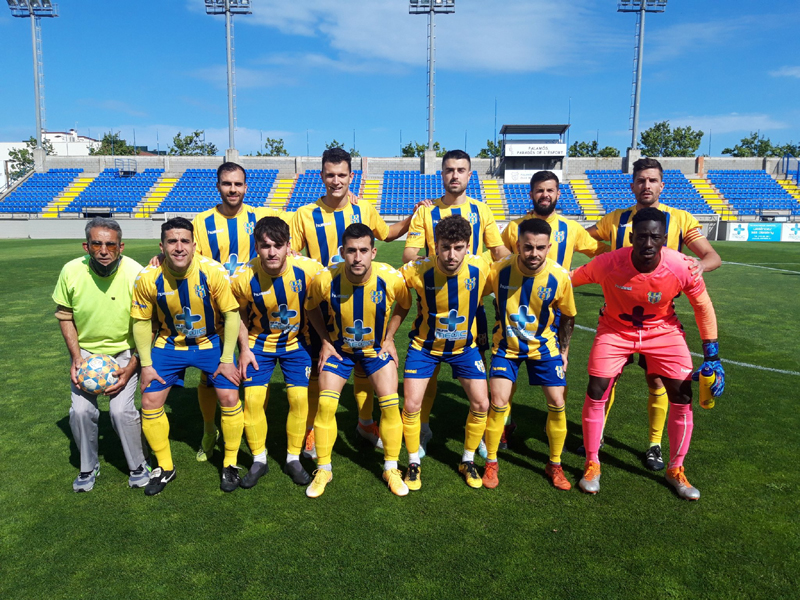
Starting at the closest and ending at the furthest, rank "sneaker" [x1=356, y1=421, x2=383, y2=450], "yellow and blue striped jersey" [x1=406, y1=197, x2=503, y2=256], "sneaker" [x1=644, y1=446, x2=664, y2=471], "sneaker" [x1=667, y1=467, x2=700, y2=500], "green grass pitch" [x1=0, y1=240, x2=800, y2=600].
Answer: "green grass pitch" [x1=0, y1=240, x2=800, y2=600]
"sneaker" [x1=667, y1=467, x2=700, y2=500]
"sneaker" [x1=644, y1=446, x2=664, y2=471]
"yellow and blue striped jersey" [x1=406, y1=197, x2=503, y2=256]
"sneaker" [x1=356, y1=421, x2=383, y2=450]

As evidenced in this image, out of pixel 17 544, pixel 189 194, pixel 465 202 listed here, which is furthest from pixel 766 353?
pixel 189 194

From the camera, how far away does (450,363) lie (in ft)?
12.6

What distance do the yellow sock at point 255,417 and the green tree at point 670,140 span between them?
6100cm

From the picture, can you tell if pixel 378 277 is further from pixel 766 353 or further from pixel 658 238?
pixel 766 353

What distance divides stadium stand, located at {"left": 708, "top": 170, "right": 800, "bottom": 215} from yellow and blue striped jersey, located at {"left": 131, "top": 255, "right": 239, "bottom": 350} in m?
37.1

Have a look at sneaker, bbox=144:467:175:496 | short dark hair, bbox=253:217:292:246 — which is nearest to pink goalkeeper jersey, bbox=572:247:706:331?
short dark hair, bbox=253:217:292:246

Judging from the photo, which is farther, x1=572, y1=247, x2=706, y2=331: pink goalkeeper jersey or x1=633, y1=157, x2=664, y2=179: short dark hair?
x1=633, y1=157, x2=664, y2=179: short dark hair

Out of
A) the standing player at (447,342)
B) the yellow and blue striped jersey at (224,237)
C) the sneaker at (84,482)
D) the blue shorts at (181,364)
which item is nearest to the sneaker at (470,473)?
the standing player at (447,342)

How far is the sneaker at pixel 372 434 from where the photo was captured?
449cm

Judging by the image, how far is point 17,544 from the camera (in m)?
3.06

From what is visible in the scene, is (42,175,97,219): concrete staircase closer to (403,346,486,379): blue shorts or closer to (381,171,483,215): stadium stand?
(381,171,483,215): stadium stand

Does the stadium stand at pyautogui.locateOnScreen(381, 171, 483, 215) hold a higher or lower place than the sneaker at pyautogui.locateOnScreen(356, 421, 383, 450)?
higher

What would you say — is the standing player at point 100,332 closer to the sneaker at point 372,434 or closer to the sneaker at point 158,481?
the sneaker at point 158,481

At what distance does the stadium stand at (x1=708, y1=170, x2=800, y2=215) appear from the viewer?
3362 cm
